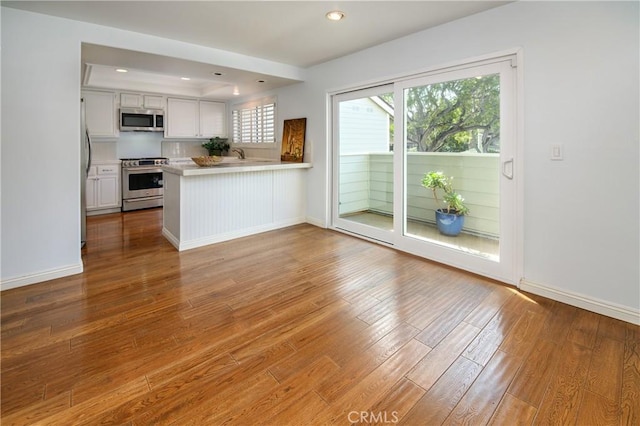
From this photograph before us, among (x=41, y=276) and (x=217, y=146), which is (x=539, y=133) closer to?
(x=41, y=276)

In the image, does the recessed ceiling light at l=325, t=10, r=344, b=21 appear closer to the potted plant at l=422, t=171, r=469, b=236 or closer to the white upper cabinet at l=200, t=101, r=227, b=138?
the potted plant at l=422, t=171, r=469, b=236

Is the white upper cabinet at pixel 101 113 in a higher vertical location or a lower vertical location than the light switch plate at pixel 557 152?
higher

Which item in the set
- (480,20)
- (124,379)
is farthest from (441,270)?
(124,379)

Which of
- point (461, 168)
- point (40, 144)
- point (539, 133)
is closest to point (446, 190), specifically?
point (461, 168)

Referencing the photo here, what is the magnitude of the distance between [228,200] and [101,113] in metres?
3.40

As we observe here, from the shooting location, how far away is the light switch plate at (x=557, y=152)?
2516 mm

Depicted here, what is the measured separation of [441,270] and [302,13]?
275 cm

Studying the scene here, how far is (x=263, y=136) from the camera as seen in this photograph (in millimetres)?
6129

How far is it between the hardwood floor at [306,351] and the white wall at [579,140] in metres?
0.29

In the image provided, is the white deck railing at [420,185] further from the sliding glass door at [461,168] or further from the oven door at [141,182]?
the oven door at [141,182]

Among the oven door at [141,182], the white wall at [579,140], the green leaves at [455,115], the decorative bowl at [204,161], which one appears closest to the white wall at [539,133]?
the white wall at [579,140]

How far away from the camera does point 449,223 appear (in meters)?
3.45

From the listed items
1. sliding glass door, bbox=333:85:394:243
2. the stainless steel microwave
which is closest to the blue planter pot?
sliding glass door, bbox=333:85:394:243

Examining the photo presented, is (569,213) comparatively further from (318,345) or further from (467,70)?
(318,345)
